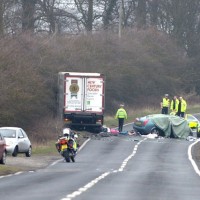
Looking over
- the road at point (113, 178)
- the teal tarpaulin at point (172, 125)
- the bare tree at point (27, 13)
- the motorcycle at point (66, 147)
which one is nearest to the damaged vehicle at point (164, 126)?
the teal tarpaulin at point (172, 125)

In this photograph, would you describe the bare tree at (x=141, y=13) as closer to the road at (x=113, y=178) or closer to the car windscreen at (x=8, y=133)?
the road at (x=113, y=178)

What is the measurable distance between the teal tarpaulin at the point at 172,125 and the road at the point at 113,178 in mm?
6740

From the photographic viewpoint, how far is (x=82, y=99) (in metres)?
49.4

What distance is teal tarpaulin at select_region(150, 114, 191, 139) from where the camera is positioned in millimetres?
51562

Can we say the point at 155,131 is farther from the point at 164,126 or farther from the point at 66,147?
the point at 66,147

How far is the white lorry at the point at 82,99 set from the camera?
49094mm

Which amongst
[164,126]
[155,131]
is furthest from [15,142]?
[164,126]

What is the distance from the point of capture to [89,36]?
6869 centimetres

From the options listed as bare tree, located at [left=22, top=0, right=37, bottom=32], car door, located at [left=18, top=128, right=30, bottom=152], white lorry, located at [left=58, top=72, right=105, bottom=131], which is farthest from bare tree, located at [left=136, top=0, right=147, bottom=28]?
car door, located at [left=18, top=128, right=30, bottom=152]

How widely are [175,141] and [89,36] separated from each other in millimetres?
20632

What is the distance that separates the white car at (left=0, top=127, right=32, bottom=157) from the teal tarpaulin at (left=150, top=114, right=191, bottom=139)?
14.4 metres

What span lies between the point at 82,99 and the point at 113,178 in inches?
982

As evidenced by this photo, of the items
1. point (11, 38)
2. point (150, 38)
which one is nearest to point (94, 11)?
point (150, 38)

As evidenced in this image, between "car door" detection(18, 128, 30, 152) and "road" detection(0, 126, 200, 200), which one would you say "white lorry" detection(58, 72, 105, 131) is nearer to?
"road" detection(0, 126, 200, 200)
